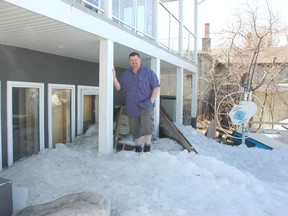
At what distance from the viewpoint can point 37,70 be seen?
542 centimetres

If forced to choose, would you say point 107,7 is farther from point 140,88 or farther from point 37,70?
point 37,70

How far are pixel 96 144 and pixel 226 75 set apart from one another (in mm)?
12129

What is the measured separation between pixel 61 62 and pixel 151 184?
145 inches

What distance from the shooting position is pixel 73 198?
2807mm

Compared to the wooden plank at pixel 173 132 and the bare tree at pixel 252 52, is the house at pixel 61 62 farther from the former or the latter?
the bare tree at pixel 252 52

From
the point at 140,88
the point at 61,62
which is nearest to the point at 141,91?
the point at 140,88

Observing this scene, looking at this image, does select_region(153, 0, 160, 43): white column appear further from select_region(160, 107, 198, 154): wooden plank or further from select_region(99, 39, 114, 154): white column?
select_region(99, 39, 114, 154): white column

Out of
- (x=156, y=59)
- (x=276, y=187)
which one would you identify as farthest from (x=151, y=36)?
(x=276, y=187)

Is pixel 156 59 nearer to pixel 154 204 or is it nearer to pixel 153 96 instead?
pixel 153 96

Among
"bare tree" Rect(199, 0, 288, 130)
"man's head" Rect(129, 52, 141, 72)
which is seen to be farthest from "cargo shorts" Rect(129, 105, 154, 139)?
"bare tree" Rect(199, 0, 288, 130)

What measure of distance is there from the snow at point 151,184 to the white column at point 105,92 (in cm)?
26

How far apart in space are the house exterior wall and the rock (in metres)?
2.35

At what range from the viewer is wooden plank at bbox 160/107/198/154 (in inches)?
231

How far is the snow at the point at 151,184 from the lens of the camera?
3.06 meters
